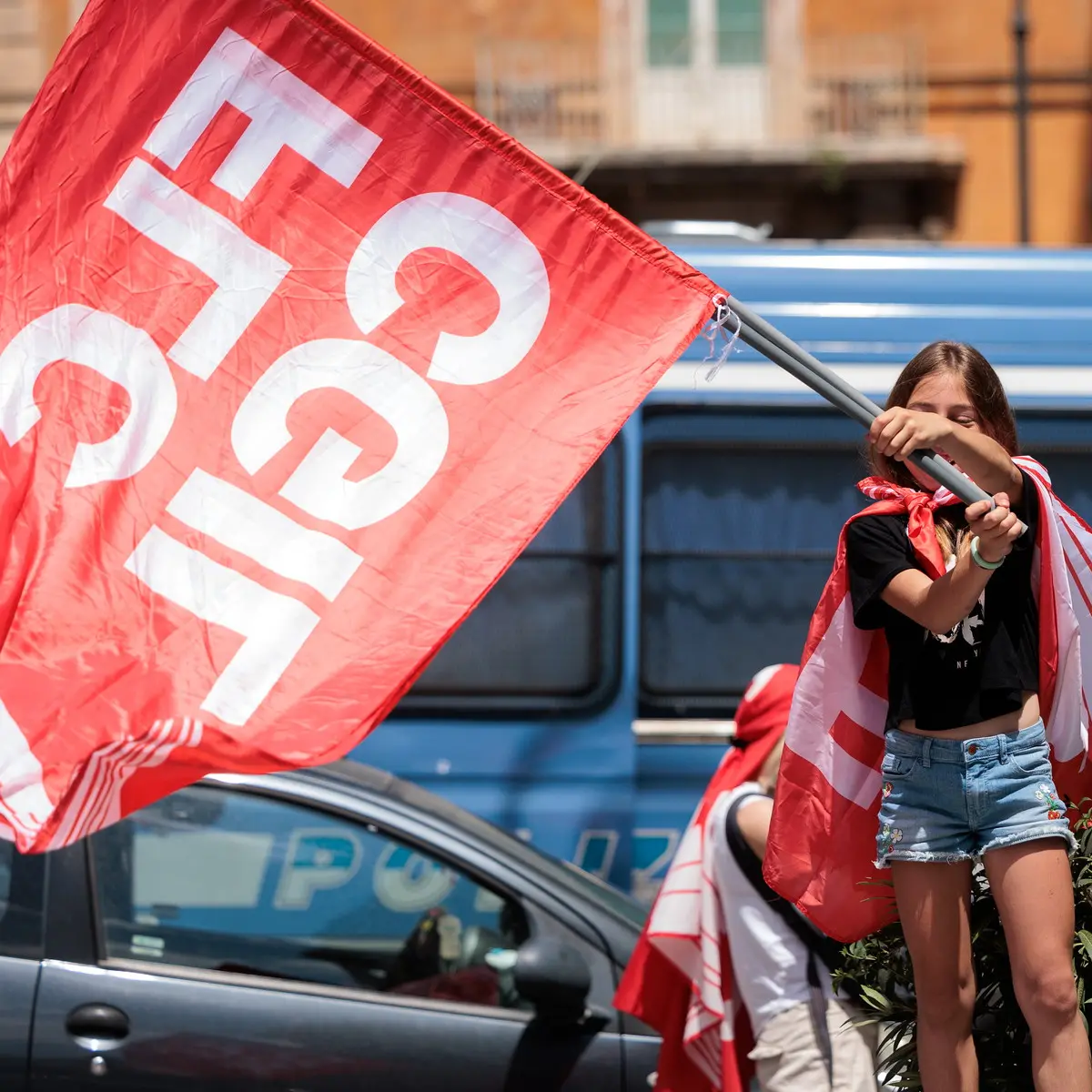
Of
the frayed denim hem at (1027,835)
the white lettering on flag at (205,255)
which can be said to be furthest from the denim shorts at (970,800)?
the white lettering on flag at (205,255)

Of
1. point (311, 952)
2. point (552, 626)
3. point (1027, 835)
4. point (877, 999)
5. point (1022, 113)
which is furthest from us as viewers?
point (1022, 113)

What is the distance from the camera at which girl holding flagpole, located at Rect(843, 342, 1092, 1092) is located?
2520mm

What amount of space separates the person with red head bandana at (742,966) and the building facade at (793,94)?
13.0 metres

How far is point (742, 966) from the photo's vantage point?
3.51 metres

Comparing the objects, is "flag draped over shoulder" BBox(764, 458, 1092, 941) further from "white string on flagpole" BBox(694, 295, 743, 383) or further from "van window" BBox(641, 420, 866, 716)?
"van window" BBox(641, 420, 866, 716)

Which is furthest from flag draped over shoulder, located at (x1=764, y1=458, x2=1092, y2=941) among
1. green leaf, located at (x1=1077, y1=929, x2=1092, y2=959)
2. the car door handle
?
the car door handle

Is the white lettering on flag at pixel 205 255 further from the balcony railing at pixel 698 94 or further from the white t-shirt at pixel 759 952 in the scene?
the balcony railing at pixel 698 94

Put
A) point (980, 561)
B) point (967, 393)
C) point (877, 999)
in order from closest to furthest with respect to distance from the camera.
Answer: point (980, 561) < point (967, 393) < point (877, 999)

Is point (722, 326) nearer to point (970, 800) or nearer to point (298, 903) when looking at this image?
point (970, 800)

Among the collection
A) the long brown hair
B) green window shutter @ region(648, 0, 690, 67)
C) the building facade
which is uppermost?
green window shutter @ region(648, 0, 690, 67)

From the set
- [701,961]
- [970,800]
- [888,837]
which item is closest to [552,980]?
[701,961]

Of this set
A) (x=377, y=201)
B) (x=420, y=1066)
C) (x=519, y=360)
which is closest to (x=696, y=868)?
(x=420, y=1066)

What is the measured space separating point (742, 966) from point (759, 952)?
0.06 m

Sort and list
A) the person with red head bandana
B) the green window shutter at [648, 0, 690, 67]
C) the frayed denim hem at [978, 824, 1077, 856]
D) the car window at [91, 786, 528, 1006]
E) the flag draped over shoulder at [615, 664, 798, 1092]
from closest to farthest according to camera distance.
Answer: the frayed denim hem at [978, 824, 1077, 856] → the person with red head bandana → the flag draped over shoulder at [615, 664, 798, 1092] → the car window at [91, 786, 528, 1006] → the green window shutter at [648, 0, 690, 67]
